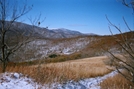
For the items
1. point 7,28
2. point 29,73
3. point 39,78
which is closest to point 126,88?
point 39,78

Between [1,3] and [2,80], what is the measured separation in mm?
3558

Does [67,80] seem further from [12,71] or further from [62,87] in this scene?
[12,71]

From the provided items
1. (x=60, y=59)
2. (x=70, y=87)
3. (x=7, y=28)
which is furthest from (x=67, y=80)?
(x=60, y=59)

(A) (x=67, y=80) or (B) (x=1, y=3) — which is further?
(A) (x=67, y=80)

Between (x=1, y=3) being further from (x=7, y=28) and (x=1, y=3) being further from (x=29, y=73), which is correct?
(x=29, y=73)

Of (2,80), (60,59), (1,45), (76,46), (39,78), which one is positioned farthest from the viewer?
(76,46)

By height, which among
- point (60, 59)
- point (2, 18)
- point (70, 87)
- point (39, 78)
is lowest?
point (60, 59)

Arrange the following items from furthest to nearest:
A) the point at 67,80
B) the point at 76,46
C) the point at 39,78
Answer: the point at 76,46 → the point at 67,80 → the point at 39,78

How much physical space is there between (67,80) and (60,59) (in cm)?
2791

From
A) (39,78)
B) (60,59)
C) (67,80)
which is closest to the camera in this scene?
(39,78)

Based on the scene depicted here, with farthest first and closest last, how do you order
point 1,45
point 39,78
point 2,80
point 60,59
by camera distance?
1. point 60,59
2. point 1,45
3. point 39,78
4. point 2,80

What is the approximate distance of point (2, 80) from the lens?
19.6 feet

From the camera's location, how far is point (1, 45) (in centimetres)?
745

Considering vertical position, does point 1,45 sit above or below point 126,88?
above
